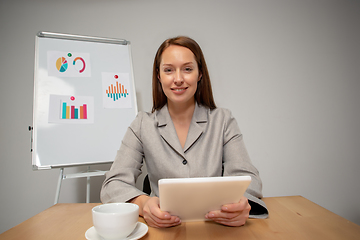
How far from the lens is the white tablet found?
0.51 m

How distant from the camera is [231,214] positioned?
60 centimetres

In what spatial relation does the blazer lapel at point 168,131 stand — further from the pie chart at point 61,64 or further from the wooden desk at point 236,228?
the pie chart at point 61,64

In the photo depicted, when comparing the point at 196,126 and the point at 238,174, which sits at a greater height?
the point at 196,126

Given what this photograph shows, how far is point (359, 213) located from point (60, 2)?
3.45m

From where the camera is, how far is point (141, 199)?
2.55 ft

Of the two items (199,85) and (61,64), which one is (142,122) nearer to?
(199,85)

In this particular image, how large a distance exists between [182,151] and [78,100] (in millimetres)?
1005

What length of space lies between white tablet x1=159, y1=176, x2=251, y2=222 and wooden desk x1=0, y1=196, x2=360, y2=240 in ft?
0.17

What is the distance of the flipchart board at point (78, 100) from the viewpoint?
154 centimetres

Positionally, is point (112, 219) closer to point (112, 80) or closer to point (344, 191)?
point (112, 80)

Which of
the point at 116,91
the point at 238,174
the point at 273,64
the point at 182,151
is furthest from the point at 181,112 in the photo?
the point at 273,64

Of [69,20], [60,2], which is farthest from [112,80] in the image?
[60,2]

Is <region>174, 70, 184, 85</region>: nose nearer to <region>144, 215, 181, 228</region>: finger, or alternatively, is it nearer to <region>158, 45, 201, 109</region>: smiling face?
<region>158, 45, 201, 109</region>: smiling face

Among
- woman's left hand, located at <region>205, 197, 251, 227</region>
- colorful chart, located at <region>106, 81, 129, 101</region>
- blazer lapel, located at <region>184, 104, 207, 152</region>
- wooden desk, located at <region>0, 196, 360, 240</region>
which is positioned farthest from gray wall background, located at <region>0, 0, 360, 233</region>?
woman's left hand, located at <region>205, 197, 251, 227</region>
